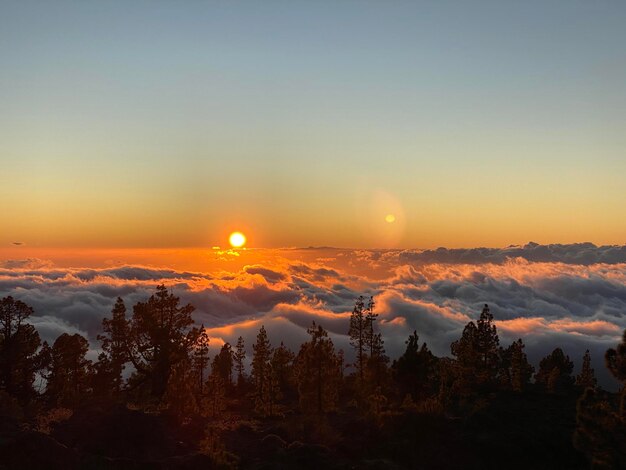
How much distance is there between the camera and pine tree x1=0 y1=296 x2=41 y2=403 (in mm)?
44531

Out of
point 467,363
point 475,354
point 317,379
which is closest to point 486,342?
point 475,354

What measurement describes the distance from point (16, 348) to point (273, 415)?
34006mm

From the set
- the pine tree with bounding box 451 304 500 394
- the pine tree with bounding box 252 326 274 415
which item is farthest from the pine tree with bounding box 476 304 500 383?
the pine tree with bounding box 252 326 274 415

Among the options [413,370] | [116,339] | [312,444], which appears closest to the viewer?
[312,444]

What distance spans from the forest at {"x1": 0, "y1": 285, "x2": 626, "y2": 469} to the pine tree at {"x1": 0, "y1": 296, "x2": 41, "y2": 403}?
0.11 meters

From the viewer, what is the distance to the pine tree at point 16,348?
44531 mm

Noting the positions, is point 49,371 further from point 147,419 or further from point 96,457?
point 96,457

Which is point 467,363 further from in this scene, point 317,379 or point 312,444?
point 312,444

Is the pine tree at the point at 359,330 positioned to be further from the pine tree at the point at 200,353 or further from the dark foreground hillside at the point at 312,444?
the dark foreground hillside at the point at 312,444

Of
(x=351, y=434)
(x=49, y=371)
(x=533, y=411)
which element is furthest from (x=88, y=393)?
(x=533, y=411)

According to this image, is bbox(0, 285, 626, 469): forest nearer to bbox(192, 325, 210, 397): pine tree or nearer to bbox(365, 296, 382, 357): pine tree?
bbox(365, 296, 382, 357): pine tree

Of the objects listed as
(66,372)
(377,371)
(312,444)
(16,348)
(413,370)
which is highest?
(16,348)

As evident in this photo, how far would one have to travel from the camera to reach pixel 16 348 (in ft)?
149

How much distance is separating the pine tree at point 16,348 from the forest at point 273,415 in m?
0.11
